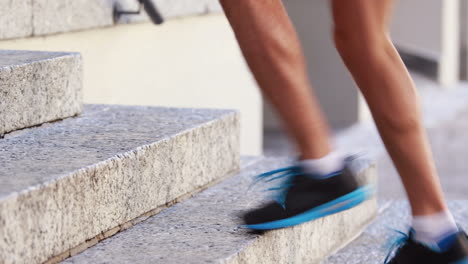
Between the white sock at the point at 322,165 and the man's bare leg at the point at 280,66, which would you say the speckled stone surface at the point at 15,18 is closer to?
the man's bare leg at the point at 280,66

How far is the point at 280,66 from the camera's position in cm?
180

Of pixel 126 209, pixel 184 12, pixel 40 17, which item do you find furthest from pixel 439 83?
pixel 126 209

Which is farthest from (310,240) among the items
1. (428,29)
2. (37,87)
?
(428,29)

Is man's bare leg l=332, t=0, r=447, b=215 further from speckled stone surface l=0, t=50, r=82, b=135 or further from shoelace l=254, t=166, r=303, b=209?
speckled stone surface l=0, t=50, r=82, b=135

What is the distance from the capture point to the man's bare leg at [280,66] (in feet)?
5.90

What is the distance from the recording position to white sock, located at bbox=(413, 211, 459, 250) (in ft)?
5.97

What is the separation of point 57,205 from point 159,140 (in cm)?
50

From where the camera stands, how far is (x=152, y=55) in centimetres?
391

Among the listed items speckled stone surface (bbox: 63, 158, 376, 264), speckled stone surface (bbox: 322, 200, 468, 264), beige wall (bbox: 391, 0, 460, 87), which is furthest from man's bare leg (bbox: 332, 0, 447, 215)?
beige wall (bbox: 391, 0, 460, 87)

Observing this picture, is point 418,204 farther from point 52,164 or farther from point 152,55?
point 152,55

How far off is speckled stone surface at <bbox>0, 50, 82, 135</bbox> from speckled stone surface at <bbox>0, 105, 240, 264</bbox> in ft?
0.13

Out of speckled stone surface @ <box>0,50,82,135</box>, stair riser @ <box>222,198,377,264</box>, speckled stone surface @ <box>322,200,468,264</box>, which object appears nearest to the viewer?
stair riser @ <box>222,198,377,264</box>

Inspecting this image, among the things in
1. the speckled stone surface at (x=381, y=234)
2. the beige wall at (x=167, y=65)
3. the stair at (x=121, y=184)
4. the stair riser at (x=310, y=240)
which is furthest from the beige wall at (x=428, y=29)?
the stair at (x=121, y=184)

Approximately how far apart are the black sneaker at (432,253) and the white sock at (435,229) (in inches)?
0.5
